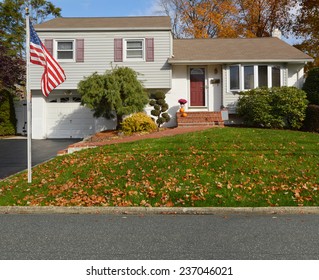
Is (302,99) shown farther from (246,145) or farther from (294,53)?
(246,145)

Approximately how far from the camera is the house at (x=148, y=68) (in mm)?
19547

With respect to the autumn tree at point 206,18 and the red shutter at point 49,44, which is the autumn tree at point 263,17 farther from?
the red shutter at point 49,44

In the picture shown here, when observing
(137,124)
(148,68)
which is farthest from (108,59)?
(137,124)

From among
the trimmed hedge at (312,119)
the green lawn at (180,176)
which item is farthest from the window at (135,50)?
the trimmed hedge at (312,119)

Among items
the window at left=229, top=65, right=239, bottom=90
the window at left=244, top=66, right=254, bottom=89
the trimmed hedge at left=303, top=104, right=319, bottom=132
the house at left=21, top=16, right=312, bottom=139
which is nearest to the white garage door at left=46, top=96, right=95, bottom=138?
the house at left=21, top=16, right=312, bottom=139

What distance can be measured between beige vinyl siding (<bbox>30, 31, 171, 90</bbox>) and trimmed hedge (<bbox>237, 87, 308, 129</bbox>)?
4.79 m

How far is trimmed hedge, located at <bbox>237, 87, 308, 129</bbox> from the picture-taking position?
17109 mm

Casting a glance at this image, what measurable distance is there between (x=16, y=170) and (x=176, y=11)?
2928 centimetres

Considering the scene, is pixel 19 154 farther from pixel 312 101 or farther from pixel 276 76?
pixel 312 101

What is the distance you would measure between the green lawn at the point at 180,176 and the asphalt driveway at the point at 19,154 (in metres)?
1.05

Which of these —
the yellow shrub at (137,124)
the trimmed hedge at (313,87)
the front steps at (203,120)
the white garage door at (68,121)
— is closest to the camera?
the yellow shrub at (137,124)

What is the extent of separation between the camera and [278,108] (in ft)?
56.5

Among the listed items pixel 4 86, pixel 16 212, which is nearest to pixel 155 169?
pixel 16 212

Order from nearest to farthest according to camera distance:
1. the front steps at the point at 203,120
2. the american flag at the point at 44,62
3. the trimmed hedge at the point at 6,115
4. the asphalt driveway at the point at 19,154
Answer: the american flag at the point at 44,62, the asphalt driveway at the point at 19,154, the front steps at the point at 203,120, the trimmed hedge at the point at 6,115
